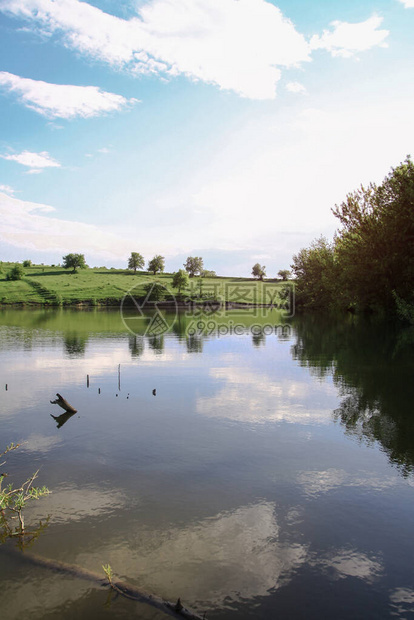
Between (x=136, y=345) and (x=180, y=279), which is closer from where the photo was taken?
(x=136, y=345)

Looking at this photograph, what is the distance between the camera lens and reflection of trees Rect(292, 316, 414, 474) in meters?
20.0

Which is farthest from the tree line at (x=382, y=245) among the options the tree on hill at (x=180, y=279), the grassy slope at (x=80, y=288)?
the grassy slope at (x=80, y=288)

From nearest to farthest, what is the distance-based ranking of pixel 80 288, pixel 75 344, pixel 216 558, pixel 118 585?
pixel 118 585 < pixel 216 558 < pixel 75 344 < pixel 80 288

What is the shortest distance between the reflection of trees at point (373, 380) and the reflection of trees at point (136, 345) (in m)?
16.4

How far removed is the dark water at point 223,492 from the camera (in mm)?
9672

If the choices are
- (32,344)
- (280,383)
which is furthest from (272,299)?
(280,383)

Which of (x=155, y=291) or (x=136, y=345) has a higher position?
(x=155, y=291)

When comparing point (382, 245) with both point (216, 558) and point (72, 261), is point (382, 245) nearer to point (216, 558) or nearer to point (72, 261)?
point (216, 558)

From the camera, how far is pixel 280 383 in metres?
31.7

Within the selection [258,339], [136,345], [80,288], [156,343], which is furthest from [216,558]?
[80,288]

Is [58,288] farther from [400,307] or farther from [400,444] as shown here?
[400,444]

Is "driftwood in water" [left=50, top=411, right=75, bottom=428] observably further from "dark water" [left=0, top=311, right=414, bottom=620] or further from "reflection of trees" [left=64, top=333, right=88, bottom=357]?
"reflection of trees" [left=64, top=333, right=88, bottom=357]

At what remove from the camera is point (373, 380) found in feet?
104

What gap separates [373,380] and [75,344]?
34787 mm
